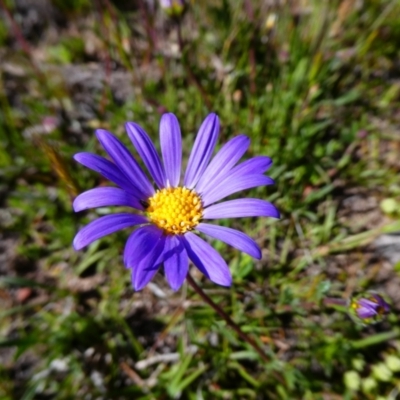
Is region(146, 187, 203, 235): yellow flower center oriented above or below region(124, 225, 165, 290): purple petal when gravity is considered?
above

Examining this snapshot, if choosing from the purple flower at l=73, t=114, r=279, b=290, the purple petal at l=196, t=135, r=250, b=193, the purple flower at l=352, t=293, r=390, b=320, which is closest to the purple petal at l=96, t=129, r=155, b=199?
the purple flower at l=73, t=114, r=279, b=290

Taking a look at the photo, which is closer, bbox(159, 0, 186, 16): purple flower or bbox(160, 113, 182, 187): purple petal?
bbox(160, 113, 182, 187): purple petal

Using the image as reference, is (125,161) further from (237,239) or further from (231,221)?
(231,221)

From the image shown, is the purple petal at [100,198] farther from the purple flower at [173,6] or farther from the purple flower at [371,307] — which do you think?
the purple flower at [173,6]

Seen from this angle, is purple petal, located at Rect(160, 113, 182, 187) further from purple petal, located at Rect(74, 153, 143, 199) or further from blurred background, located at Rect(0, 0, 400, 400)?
blurred background, located at Rect(0, 0, 400, 400)

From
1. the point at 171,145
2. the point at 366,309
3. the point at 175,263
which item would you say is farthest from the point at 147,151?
the point at 366,309

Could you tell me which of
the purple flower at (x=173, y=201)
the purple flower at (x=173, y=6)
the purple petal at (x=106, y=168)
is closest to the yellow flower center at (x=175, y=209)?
the purple flower at (x=173, y=201)
